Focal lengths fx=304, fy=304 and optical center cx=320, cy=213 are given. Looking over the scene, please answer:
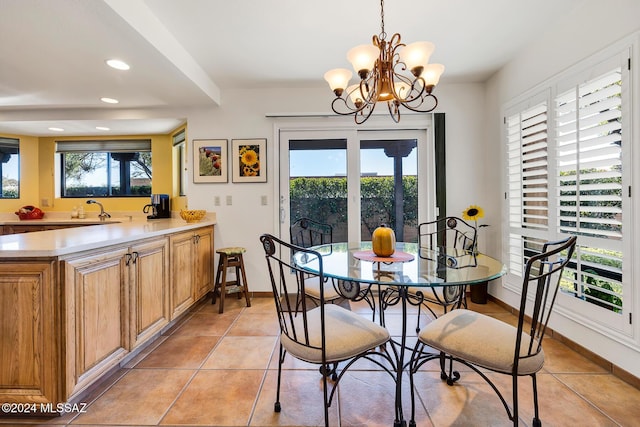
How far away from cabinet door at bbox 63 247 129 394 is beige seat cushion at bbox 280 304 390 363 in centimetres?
104

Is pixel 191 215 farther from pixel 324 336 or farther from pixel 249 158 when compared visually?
pixel 324 336

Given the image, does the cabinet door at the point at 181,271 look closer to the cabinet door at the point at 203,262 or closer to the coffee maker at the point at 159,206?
the cabinet door at the point at 203,262

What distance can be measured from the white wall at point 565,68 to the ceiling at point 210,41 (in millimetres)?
120

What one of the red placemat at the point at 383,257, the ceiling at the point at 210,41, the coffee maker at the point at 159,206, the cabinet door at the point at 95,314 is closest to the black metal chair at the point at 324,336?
the red placemat at the point at 383,257

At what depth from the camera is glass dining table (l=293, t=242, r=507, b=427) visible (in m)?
1.36

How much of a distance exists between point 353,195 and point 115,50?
2491 millimetres

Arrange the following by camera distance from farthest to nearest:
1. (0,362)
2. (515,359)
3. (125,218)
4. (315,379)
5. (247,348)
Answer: (125,218), (247,348), (315,379), (0,362), (515,359)

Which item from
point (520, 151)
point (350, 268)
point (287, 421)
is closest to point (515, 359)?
point (350, 268)

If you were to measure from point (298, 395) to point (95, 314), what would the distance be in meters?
1.20

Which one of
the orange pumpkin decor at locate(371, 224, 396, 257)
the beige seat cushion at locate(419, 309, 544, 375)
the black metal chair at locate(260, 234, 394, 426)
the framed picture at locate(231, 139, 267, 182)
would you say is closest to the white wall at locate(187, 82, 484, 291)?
the framed picture at locate(231, 139, 267, 182)

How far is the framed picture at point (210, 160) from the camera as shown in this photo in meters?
3.48

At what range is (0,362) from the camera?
1.46 meters

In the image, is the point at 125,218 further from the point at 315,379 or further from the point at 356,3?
the point at 356,3

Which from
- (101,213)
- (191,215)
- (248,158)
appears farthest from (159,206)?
(248,158)
